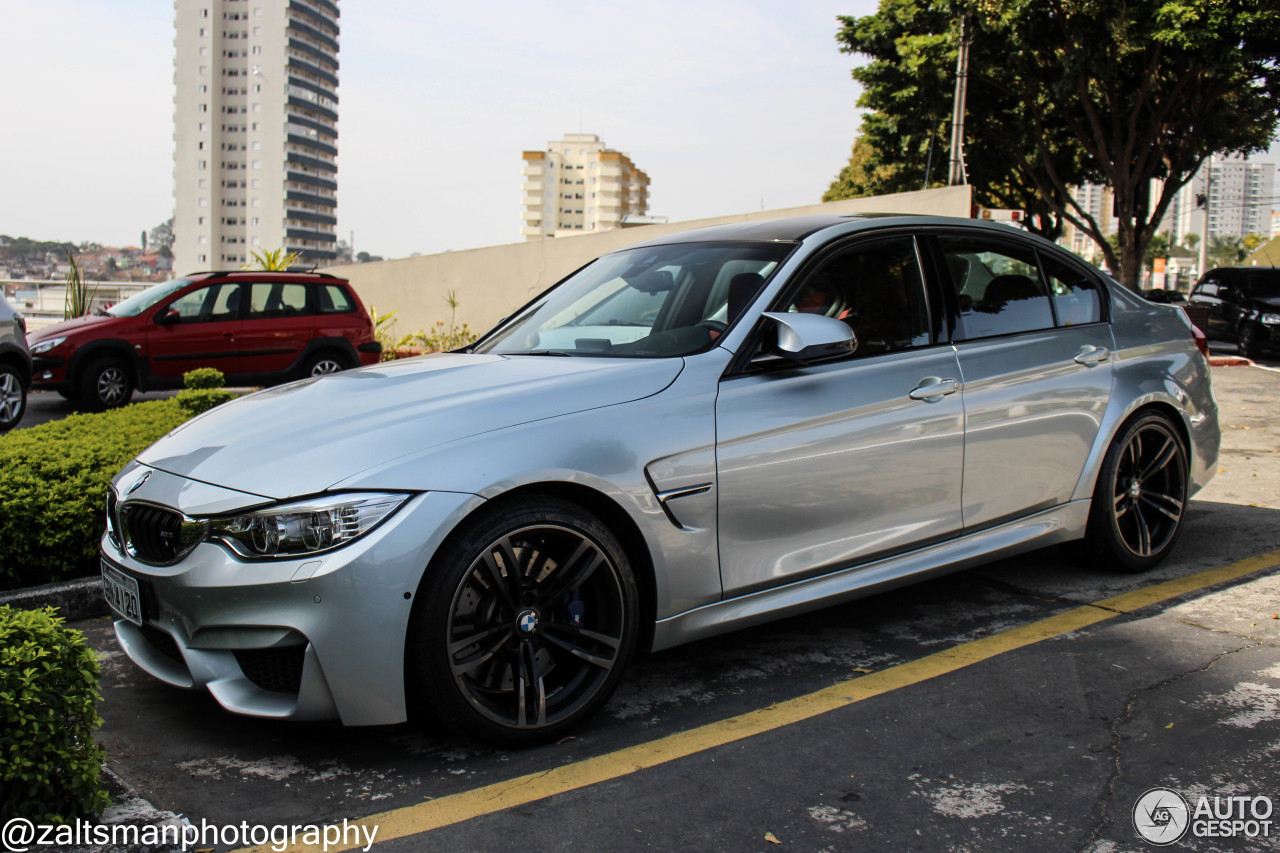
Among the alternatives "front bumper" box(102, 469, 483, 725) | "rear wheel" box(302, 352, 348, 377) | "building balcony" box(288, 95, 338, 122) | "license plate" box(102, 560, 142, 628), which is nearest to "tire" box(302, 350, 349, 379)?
"rear wheel" box(302, 352, 348, 377)

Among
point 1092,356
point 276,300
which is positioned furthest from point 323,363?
point 1092,356

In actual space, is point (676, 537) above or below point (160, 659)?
above

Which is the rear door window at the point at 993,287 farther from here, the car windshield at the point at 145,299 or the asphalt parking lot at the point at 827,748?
the car windshield at the point at 145,299

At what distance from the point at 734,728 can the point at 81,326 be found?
11.3 m

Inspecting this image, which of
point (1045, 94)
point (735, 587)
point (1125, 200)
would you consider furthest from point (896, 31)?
point (735, 587)

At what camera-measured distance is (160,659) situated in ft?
9.73

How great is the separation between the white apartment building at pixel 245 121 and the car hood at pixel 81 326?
132 metres

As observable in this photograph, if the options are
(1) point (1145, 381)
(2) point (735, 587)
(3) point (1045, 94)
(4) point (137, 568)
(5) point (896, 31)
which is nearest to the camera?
Result: (4) point (137, 568)

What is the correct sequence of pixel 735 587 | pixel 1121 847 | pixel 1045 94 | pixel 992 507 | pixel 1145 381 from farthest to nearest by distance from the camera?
pixel 1045 94
pixel 1145 381
pixel 992 507
pixel 735 587
pixel 1121 847

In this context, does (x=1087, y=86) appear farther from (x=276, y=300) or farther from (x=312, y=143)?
(x=312, y=143)

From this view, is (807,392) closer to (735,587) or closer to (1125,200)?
(735,587)

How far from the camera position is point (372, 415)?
3000 millimetres

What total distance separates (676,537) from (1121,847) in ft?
4.53

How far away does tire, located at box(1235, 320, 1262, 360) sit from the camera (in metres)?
19.8
